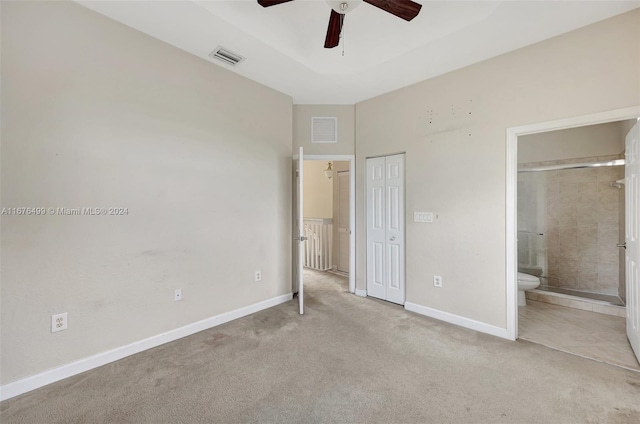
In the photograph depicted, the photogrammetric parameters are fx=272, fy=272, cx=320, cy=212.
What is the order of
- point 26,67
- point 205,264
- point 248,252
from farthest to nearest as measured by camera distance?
point 248,252 → point 205,264 → point 26,67

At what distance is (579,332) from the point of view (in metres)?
2.77

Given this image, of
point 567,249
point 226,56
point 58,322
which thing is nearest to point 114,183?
point 58,322

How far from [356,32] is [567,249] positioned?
4.20 m

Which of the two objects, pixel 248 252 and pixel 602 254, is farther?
pixel 602 254

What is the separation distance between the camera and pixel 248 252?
10.8ft

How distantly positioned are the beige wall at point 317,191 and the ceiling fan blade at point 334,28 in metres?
3.42

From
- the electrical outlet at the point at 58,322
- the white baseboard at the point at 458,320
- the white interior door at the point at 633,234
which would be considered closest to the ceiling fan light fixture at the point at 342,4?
the white interior door at the point at 633,234

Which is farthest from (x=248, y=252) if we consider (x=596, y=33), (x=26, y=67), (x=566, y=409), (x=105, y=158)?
(x=596, y=33)

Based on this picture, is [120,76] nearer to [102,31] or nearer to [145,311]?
[102,31]

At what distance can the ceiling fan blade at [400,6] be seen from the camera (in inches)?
70.9

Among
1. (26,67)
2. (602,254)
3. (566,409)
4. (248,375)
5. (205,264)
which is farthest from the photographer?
(602,254)

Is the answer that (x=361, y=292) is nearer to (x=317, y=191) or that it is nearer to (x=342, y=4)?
(x=317, y=191)

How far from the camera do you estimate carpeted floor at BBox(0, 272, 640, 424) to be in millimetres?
1684

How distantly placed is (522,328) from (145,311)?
376 centimetres
